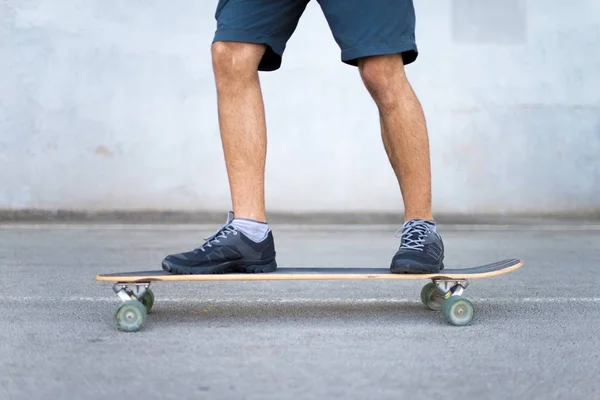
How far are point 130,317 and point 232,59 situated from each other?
0.71 metres

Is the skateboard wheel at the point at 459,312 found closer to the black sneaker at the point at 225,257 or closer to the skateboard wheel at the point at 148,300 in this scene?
the black sneaker at the point at 225,257

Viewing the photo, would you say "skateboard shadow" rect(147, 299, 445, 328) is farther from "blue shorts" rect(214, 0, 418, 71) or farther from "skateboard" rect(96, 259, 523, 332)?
"blue shorts" rect(214, 0, 418, 71)

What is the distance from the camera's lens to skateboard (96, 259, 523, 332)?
2096 millimetres

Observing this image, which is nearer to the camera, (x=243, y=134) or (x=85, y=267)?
(x=243, y=134)

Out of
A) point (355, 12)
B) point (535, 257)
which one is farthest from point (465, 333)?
point (535, 257)

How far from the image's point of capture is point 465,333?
2.07m

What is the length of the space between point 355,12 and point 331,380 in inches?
42.0

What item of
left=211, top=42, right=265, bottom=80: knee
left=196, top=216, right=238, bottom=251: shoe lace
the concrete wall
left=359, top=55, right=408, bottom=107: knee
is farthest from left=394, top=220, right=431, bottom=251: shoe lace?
the concrete wall

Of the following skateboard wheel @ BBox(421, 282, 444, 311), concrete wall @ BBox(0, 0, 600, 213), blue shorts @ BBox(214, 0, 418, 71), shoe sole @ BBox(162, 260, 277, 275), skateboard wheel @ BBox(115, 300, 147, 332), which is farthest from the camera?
concrete wall @ BBox(0, 0, 600, 213)

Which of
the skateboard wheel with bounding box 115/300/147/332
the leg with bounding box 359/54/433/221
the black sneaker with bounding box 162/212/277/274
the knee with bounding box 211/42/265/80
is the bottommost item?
the skateboard wheel with bounding box 115/300/147/332

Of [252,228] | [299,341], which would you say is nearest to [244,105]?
[252,228]

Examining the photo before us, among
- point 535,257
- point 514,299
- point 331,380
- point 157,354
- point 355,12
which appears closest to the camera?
point 331,380

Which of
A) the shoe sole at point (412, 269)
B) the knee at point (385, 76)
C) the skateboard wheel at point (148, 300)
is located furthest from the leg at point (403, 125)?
the skateboard wheel at point (148, 300)

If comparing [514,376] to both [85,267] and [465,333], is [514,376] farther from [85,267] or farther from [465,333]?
[85,267]
